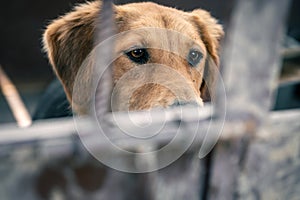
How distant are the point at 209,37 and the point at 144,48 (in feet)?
0.59

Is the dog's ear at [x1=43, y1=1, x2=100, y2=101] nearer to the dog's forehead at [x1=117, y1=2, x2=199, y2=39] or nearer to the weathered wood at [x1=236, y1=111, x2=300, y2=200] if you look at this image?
the dog's forehead at [x1=117, y1=2, x2=199, y2=39]

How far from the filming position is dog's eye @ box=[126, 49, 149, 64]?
130cm

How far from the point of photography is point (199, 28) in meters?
1.34

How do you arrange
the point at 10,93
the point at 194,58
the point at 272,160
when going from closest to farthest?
the point at 272,160 < the point at 194,58 < the point at 10,93

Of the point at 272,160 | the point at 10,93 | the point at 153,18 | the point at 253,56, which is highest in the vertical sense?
the point at 253,56

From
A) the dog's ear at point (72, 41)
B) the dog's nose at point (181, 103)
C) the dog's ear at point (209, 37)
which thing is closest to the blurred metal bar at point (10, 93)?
the dog's ear at point (72, 41)

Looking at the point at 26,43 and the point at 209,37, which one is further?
the point at 26,43

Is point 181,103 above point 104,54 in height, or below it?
below

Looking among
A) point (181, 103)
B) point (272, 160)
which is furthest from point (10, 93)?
point (272, 160)

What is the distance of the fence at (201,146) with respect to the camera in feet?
2.53

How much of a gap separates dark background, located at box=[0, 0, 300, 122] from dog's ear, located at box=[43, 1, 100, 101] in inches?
70.9

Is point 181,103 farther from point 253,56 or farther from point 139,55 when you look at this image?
point 139,55

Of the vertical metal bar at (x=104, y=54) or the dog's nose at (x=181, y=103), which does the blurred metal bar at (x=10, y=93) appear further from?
the vertical metal bar at (x=104, y=54)

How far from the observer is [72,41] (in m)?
1.36
